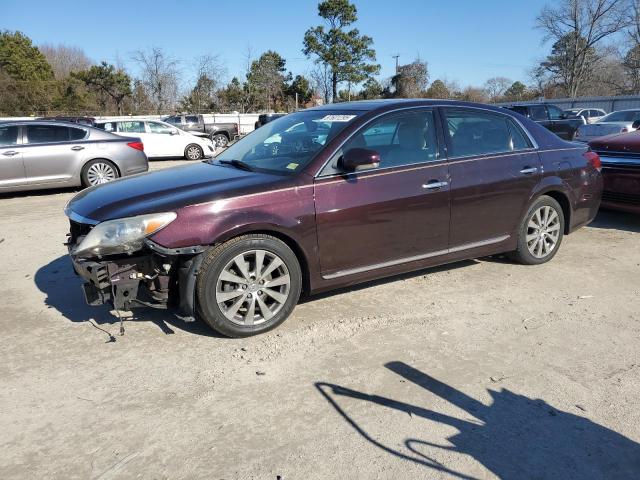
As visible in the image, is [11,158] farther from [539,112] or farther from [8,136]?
[539,112]

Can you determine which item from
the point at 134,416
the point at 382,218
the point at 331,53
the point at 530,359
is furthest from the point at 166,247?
the point at 331,53

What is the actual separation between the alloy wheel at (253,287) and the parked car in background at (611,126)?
14.3 meters

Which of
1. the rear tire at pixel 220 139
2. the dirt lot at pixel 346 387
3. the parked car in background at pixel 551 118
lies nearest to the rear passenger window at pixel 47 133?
the dirt lot at pixel 346 387

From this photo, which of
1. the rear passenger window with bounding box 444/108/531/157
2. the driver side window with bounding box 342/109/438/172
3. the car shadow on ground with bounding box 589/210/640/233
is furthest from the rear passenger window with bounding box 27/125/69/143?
the car shadow on ground with bounding box 589/210/640/233

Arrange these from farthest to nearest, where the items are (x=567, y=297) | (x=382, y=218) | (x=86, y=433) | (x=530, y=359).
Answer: (x=567, y=297) → (x=382, y=218) → (x=530, y=359) → (x=86, y=433)

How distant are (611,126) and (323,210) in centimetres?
1496

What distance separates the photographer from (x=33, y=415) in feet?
9.41

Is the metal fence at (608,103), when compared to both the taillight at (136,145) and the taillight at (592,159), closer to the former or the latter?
the taillight at (592,159)

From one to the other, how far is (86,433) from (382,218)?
253cm

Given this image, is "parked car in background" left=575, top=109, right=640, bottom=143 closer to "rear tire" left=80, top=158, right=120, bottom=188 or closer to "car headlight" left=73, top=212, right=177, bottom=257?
"rear tire" left=80, top=158, right=120, bottom=188

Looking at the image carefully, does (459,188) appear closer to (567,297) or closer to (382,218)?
(382,218)

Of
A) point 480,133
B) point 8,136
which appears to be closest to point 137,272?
point 480,133

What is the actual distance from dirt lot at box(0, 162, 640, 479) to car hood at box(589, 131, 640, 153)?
288 centimetres

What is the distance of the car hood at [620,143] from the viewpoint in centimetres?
671
